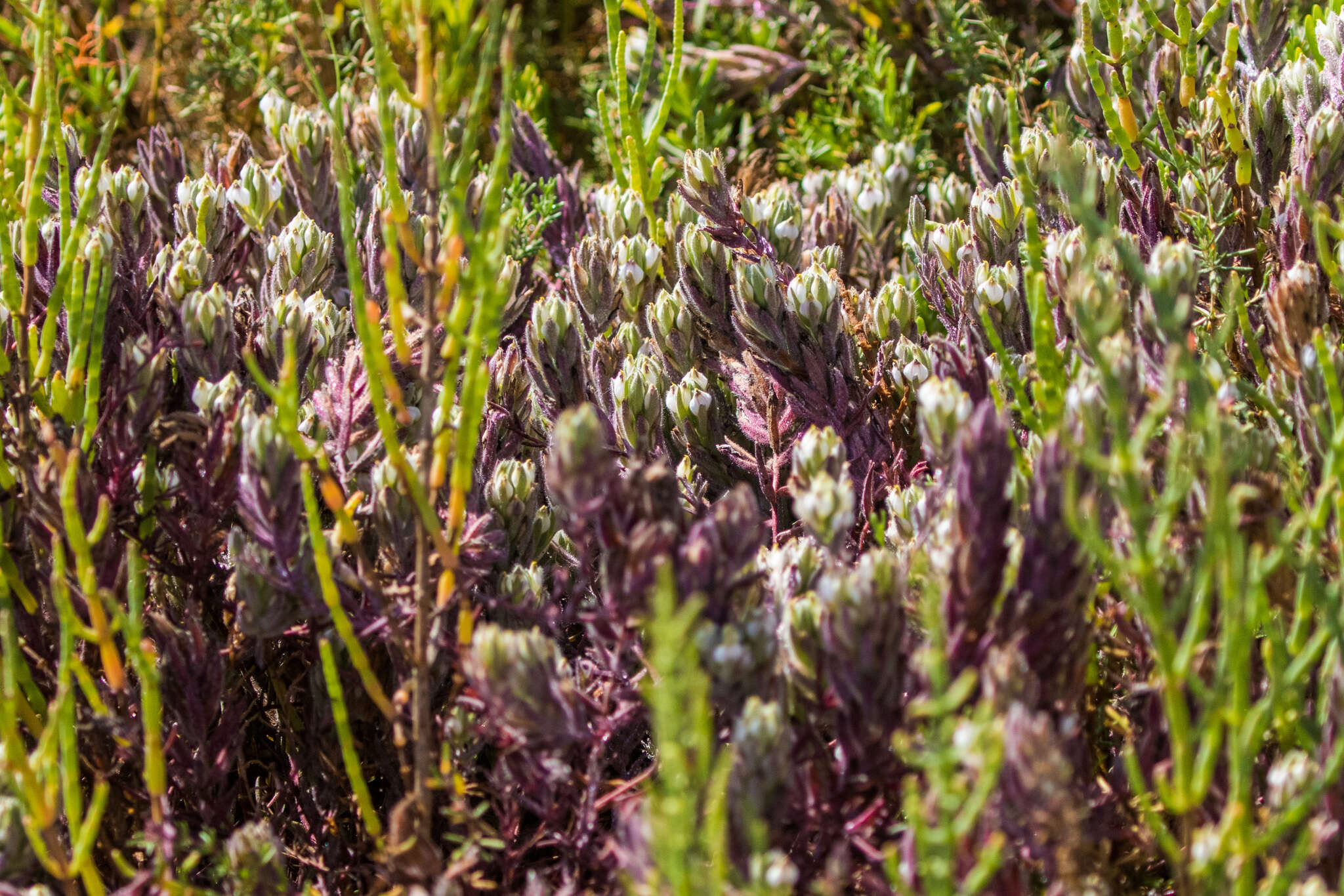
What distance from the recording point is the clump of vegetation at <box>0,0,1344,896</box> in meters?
1.04

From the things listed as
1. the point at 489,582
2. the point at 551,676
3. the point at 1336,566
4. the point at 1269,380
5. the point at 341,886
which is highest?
the point at 1269,380

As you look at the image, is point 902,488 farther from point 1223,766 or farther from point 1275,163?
point 1275,163

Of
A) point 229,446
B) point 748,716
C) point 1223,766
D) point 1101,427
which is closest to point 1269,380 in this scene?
point 1101,427

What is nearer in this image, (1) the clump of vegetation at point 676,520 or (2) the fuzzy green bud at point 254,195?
(1) the clump of vegetation at point 676,520

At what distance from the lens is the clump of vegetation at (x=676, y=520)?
1037mm

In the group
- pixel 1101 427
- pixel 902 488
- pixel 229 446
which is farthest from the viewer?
pixel 902 488

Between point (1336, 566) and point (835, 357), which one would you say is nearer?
point (1336, 566)

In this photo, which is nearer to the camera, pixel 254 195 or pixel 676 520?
pixel 676 520

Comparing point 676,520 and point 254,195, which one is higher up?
point 254,195

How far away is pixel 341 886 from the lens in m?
1.40

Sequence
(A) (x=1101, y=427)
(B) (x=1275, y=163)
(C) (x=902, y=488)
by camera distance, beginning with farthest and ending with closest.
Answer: (B) (x=1275, y=163)
(C) (x=902, y=488)
(A) (x=1101, y=427)

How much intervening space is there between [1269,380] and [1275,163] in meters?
0.55

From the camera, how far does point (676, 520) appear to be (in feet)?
3.97

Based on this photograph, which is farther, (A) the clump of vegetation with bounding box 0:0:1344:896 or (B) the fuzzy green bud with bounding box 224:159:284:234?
(B) the fuzzy green bud with bounding box 224:159:284:234
